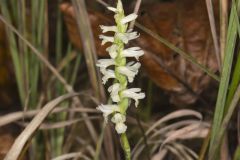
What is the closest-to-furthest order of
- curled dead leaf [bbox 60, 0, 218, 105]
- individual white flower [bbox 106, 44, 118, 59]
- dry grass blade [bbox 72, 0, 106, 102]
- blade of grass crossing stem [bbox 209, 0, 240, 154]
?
individual white flower [bbox 106, 44, 118, 59] → blade of grass crossing stem [bbox 209, 0, 240, 154] → dry grass blade [bbox 72, 0, 106, 102] → curled dead leaf [bbox 60, 0, 218, 105]

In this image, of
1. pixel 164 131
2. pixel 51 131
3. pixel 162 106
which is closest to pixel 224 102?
pixel 164 131

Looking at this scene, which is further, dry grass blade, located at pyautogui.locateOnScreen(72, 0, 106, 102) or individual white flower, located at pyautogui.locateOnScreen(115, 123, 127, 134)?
dry grass blade, located at pyautogui.locateOnScreen(72, 0, 106, 102)

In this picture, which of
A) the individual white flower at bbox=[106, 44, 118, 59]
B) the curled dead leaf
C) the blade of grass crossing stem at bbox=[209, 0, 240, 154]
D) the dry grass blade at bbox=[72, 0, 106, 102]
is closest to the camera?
the individual white flower at bbox=[106, 44, 118, 59]

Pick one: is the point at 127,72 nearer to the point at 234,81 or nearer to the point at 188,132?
the point at 234,81

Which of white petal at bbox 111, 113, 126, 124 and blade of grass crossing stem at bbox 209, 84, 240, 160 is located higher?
white petal at bbox 111, 113, 126, 124

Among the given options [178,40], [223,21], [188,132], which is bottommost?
[188,132]

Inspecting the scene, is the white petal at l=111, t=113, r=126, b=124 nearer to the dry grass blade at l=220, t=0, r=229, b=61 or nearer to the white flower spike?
the white flower spike

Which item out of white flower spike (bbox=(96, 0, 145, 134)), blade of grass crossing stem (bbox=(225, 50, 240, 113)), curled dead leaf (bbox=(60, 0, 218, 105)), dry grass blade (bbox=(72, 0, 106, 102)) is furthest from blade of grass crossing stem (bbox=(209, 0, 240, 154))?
curled dead leaf (bbox=(60, 0, 218, 105))

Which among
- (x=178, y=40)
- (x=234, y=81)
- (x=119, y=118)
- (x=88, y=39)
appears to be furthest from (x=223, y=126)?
(x=178, y=40)

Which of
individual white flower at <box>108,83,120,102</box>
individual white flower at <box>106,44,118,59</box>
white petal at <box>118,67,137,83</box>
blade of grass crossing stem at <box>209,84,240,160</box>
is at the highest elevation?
individual white flower at <box>106,44,118,59</box>

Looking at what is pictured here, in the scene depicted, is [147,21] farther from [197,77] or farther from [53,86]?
[53,86]

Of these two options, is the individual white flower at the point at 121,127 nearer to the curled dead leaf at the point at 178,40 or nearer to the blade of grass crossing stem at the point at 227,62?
the blade of grass crossing stem at the point at 227,62
